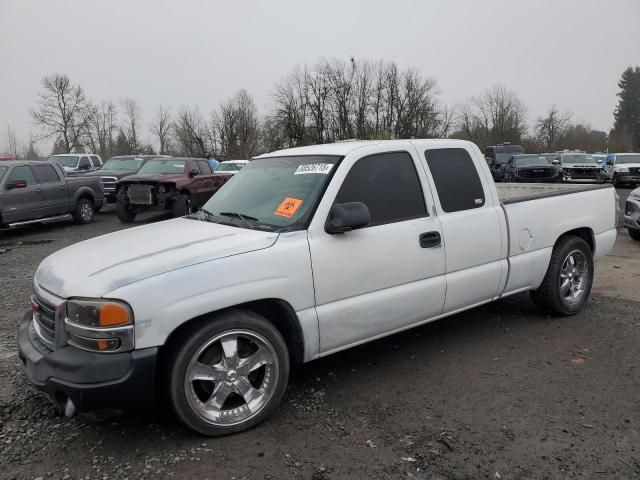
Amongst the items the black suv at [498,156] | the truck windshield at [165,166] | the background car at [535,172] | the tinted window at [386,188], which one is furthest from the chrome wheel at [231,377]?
the black suv at [498,156]

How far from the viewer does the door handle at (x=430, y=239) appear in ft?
12.4

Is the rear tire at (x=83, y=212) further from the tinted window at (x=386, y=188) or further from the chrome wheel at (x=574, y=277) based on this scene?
the chrome wheel at (x=574, y=277)

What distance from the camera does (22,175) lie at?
1193cm

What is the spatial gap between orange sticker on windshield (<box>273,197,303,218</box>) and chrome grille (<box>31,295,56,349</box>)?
1525mm

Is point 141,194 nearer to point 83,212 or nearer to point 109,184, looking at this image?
point 83,212

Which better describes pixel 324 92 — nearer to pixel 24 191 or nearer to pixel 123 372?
pixel 24 191

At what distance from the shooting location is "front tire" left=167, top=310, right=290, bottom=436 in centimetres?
285

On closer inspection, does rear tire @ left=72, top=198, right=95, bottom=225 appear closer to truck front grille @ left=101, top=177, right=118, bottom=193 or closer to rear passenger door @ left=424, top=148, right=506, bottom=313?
truck front grille @ left=101, top=177, right=118, bottom=193

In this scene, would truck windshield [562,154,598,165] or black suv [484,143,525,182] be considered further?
black suv [484,143,525,182]

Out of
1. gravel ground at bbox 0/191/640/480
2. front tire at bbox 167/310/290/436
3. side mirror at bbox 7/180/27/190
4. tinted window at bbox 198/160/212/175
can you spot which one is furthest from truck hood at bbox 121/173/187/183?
front tire at bbox 167/310/290/436

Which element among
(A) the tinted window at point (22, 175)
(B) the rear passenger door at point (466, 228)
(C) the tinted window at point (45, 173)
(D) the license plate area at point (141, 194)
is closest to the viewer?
(B) the rear passenger door at point (466, 228)

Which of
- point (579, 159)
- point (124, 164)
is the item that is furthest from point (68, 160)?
point (579, 159)

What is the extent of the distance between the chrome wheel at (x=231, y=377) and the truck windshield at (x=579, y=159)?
2562cm

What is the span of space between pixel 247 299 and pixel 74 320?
3.10ft
